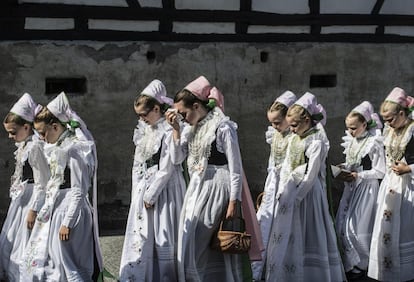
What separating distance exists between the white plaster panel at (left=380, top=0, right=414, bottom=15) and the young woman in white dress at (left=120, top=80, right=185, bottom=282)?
5528 millimetres

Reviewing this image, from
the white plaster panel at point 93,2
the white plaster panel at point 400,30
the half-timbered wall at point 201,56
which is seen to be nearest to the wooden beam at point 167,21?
the half-timbered wall at point 201,56

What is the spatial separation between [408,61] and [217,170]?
20.5ft

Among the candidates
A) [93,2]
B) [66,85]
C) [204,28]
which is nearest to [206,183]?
[66,85]

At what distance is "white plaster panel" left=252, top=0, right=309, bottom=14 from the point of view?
1034 cm

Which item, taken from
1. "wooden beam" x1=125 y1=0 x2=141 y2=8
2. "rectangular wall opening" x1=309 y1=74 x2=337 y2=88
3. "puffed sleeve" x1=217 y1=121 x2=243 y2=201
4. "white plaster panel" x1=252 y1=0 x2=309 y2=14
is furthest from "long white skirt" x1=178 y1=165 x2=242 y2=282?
"rectangular wall opening" x1=309 y1=74 x2=337 y2=88

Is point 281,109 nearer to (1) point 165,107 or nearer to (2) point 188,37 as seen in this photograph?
(1) point 165,107

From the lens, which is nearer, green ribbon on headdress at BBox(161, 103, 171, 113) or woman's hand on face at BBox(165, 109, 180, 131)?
woman's hand on face at BBox(165, 109, 180, 131)

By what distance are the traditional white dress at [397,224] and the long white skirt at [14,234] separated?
2979 mm

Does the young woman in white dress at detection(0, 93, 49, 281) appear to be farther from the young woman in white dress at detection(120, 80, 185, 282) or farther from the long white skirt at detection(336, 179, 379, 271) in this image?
the long white skirt at detection(336, 179, 379, 271)

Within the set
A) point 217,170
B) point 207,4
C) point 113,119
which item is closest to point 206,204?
point 217,170

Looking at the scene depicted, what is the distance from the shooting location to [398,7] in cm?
1124

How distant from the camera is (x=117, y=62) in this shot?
9.43 m

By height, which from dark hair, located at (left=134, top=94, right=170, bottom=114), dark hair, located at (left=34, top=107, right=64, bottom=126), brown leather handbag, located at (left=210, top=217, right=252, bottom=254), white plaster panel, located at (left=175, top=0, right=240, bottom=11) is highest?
white plaster panel, located at (left=175, top=0, right=240, bottom=11)

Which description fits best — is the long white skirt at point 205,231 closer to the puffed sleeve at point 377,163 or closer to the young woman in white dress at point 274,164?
the young woman in white dress at point 274,164
